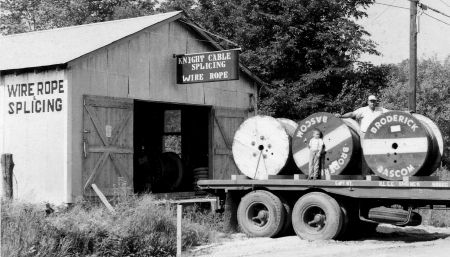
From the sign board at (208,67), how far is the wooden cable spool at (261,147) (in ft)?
5.45

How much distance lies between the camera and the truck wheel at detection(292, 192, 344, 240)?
15.5 metres

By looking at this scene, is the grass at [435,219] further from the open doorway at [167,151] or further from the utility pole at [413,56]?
the open doorway at [167,151]

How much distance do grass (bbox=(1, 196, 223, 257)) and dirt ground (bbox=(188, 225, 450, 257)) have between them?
694 millimetres

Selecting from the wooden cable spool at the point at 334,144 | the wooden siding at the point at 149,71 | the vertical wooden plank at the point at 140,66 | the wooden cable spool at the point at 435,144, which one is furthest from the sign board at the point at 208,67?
the wooden cable spool at the point at 435,144

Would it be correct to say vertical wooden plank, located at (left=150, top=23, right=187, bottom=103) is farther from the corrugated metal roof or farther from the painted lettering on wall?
the painted lettering on wall

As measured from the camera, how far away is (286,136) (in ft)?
56.5

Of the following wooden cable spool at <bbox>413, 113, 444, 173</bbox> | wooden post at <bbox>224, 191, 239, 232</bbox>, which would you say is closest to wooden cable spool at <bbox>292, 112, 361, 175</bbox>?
wooden cable spool at <bbox>413, 113, 444, 173</bbox>

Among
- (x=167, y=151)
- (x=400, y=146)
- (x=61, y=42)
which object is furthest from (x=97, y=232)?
(x=167, y=151)

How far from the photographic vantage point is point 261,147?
17.5 meters

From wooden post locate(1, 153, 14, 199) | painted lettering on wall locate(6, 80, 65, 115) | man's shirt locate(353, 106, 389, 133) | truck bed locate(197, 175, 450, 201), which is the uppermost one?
painted lettering on wall locate(6, 80, 65, 115)

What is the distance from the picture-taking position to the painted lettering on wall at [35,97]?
18.1 metres

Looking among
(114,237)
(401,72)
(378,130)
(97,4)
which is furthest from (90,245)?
(401,72)

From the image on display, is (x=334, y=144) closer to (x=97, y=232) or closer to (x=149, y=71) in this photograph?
(x=97, y=232)

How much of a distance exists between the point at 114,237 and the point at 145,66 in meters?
7.45
